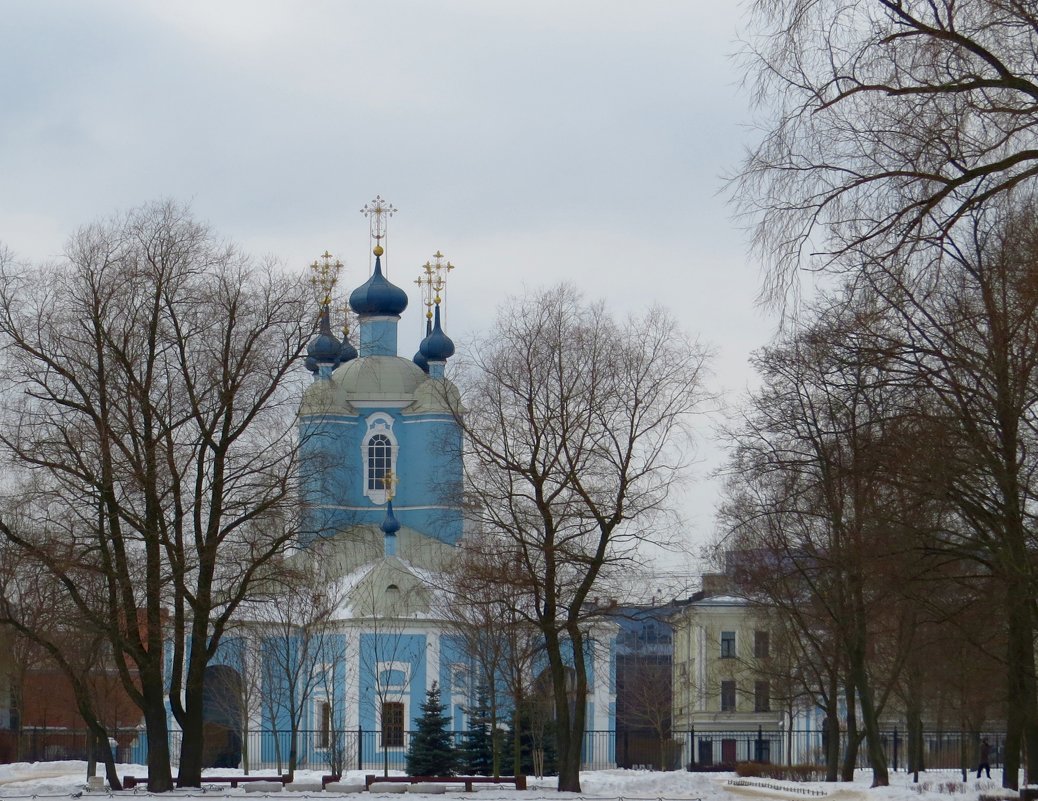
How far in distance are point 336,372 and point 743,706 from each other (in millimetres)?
21126

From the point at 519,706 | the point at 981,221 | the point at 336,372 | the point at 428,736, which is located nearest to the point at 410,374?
the point at 336,372

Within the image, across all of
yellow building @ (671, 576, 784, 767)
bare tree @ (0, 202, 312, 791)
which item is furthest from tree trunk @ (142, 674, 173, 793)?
yellow building @ (671, 576, 784, 767)

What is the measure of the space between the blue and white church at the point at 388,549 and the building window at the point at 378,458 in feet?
0.13

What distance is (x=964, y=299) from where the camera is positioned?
1641cm

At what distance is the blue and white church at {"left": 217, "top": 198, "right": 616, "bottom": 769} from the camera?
49.8 metres

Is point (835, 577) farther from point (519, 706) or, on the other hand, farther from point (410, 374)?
point (410, 374)

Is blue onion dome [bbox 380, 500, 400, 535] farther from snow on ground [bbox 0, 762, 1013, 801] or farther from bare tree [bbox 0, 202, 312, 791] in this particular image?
bare tree [bbox 0, 202, 312, 791]

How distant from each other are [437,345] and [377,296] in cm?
307

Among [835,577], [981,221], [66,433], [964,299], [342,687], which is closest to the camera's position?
[981,221]

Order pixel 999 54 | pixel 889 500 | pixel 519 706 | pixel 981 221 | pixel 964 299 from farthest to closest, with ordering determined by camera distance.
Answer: pixel 519 706 < pixel 889 500 < pixel 964 299 < pixel 981 221 < pixel 999 54

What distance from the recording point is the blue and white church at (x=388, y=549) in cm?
4981

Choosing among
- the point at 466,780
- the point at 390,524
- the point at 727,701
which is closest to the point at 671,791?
the point at 466,780

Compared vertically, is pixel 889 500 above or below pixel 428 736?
above

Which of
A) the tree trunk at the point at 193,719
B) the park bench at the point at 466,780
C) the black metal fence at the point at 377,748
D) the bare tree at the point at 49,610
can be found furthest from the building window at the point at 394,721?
the tree trunk at the point at 193,719
